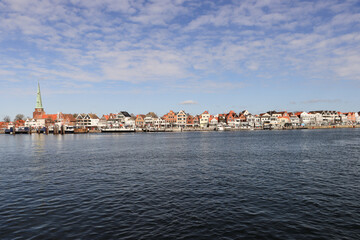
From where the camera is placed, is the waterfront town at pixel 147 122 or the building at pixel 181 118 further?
the building at pixel 181 118

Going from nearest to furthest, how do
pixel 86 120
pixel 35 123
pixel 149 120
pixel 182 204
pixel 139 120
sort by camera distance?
pixel 182 204, pixel 86 120, pixel 149 120, pixel 35 123, pixel 139 120

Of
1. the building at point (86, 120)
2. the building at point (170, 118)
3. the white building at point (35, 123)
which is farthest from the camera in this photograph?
the white building at point (35, 123)

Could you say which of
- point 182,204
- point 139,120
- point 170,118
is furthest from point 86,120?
point 182,204

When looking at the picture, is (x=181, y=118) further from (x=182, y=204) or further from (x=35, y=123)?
(x=182, y=204)

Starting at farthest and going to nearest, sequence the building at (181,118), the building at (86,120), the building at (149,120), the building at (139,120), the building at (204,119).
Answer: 1. the building at (204,119)
2. the building at (139,120)
3. the building at (149,120)
4. the building at (181,118)
5. the building at (86,120)

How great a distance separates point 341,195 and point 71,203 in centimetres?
2033

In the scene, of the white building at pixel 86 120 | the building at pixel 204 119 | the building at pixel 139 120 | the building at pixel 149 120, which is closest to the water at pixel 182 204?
the white building at pixel 86 120

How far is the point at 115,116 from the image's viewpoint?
194 metres

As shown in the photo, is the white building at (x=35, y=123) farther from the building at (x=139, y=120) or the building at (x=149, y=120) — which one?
the building at (x=149, y=120)

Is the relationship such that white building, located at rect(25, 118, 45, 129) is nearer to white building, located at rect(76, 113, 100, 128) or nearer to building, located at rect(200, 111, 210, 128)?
white building, located at rect(76, 113, 100, 128)

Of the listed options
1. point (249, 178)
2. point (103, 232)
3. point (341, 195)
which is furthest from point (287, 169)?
point (103, 232)

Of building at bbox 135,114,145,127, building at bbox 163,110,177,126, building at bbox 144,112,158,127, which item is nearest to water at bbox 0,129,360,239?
building at bbox 163,110,177,126

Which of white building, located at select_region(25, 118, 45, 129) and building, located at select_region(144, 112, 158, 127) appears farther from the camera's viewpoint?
white building, located at select_region(25, 118, 45, 129)

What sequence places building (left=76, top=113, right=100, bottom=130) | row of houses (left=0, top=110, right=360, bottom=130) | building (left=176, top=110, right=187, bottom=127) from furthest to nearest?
building (left=176, top=110, right=187, bottom=127) < row of houses (left=0, top=110, right=360, bottom=130) < building (left=76, top=113, right=100, bottom=130)
